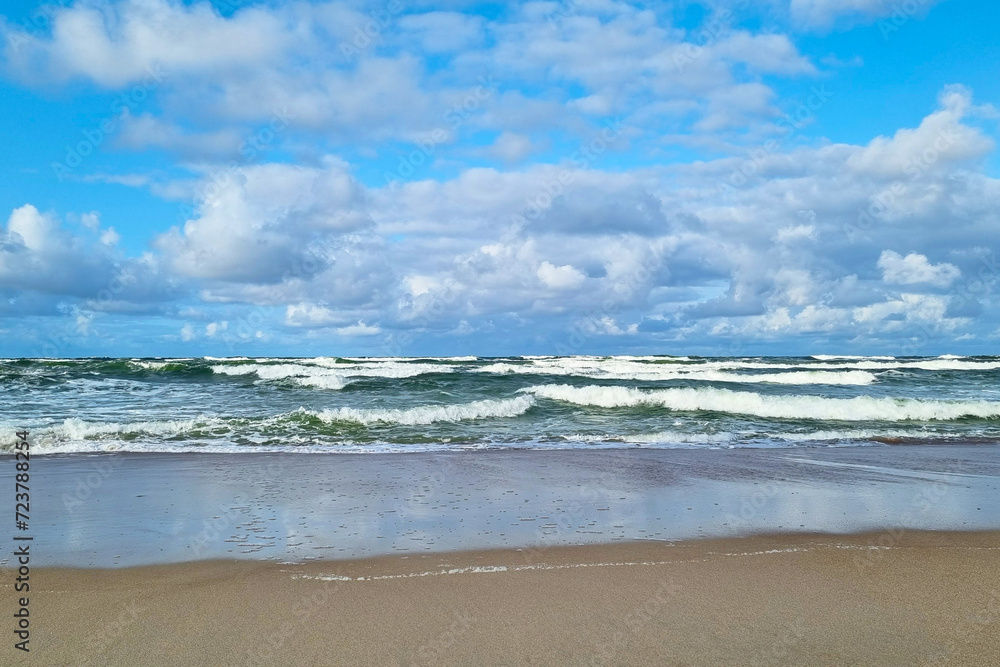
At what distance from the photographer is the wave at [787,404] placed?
18219 mm

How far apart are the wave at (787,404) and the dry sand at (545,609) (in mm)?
14087

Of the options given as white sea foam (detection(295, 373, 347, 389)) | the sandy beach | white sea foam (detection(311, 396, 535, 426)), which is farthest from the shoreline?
white sea foam (detection(295, 373, 347, 389))

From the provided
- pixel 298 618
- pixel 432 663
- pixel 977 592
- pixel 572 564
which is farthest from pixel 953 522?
pixel 298 618

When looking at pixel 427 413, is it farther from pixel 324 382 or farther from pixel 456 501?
pixel 324 382

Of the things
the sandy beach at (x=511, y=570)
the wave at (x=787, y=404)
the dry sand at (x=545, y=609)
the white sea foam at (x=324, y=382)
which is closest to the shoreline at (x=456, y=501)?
the sandy beach at (x=511, y=570)

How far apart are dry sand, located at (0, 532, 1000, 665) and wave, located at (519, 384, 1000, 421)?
14.1 m

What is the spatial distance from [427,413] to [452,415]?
2.28ft

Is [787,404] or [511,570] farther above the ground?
[511,570]

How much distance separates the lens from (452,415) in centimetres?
1688

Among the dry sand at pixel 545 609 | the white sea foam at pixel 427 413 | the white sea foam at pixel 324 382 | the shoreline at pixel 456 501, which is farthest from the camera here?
the white sea foam at pixel 324 382

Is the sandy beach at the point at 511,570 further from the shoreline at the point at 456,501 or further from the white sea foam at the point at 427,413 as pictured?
the white sea foam at the point at 427,413

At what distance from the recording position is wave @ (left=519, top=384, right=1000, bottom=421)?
18.2m

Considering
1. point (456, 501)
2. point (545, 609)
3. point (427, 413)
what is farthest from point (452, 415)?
point (545, 609)

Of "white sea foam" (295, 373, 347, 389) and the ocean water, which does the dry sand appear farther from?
"white sea foam" (295, 373, 347, 389)
